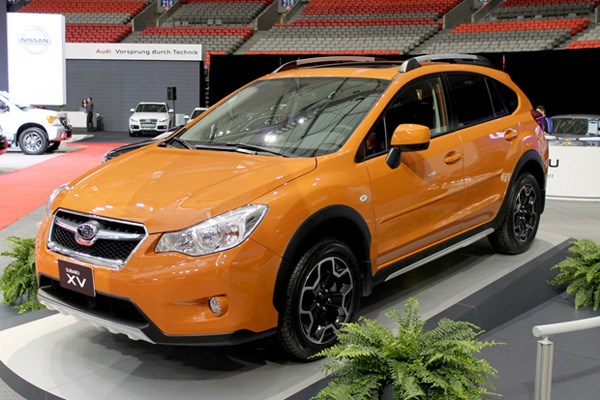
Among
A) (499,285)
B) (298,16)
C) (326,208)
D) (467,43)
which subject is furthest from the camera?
(298,16)

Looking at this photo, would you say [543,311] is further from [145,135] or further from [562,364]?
[145,135]

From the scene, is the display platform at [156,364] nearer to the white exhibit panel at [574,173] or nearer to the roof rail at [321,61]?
the roof rail at [321,61]

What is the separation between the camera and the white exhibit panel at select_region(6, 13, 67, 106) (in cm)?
2050

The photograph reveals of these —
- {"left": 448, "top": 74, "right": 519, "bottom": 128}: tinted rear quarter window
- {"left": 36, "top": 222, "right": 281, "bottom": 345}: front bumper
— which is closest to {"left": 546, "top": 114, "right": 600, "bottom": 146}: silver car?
{"left": 448, "top": 74, "right": 519, "bottom": 128}: tinted rear quarter window

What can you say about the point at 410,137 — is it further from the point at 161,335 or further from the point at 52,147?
the point at 52,147

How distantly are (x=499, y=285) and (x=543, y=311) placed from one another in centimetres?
50

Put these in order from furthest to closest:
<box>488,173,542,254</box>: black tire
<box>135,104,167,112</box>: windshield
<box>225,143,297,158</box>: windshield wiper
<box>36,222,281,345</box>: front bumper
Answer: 1. <box>135,104,167,112</box>: windshield
2. <box>488,173,542,254</box>: black tire
3. <box>225,143,297,158</box>: windshield wiper
4. <box>36,222,281,345</box>: front bumper

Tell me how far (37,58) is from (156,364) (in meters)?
19.0

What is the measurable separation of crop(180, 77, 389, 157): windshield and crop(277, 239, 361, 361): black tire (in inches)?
24.2

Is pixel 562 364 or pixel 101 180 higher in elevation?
pixel 101 180

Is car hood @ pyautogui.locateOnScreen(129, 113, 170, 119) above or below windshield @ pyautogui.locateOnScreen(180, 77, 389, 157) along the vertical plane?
below

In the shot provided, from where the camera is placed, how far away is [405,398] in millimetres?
2877

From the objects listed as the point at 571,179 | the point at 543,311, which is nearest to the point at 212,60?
the point at 571,179

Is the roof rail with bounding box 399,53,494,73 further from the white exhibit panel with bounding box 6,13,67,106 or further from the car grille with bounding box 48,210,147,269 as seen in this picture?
the white exhibit panel with bounding box 6,13,67,106
